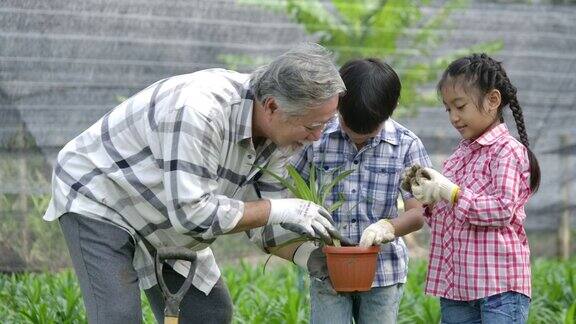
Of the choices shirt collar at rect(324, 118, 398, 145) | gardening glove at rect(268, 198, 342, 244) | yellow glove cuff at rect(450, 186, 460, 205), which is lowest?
gardening glove at rect(268, 198, 342, 244)

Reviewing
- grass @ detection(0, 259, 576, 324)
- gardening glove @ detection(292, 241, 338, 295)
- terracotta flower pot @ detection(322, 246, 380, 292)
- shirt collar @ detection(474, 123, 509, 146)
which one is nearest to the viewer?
terracotta flower pot @ detection(322, 246, 380, 292)

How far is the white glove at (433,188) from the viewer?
347 cm

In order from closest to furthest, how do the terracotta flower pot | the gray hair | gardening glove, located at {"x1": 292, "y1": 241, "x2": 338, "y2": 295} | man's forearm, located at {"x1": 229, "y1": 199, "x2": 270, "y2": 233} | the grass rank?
the gray hair, man's forearm, located at {"x1": 229, "y1": 199, "x2": 270, "y2": 233}, the terracotta flower pot, gardening glove, located at {"x1": 292, "y1": 241, "x2": 338, "y2": 295}, the grass

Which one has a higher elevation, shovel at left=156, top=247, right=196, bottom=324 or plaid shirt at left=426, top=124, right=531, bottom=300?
plaid shirt at left=426, top=124, right=531, bottom=300

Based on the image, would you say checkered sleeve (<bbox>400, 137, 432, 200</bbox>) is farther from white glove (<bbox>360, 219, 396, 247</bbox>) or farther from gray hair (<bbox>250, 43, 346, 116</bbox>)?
gray hair (<bbox>250, 43, 346, 116</bbox>)

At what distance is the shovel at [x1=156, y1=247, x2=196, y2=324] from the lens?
11.0ft

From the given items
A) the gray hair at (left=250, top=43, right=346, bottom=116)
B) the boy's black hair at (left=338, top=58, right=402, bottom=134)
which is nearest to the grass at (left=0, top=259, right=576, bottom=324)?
the boy's black hair at (left=338, top=58, right=402, bottom=134)

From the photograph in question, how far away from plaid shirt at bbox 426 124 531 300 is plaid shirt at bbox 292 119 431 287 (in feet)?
0.60

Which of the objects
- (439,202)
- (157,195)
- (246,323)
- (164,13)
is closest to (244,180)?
(157,195)

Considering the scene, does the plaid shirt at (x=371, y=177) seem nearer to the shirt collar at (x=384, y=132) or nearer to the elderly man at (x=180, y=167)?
the shirt collar at (x=384, y=132)

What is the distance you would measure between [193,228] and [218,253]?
12.7 feet

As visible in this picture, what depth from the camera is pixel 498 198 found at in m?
3.48

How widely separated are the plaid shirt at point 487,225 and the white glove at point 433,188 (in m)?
0.04

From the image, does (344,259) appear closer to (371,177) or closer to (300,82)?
(371,177)
